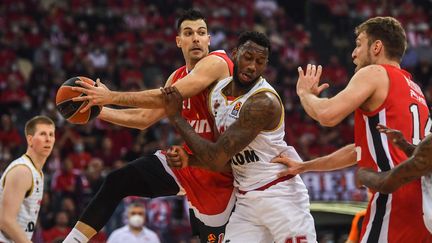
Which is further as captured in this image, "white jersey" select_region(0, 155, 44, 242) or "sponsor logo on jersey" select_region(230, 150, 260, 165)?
"white jersey" select_region(0, 155, 44, 242)

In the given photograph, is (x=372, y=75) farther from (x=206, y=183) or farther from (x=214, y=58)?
(x=206, y=183)

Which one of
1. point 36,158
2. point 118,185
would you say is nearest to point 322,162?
point 118,185

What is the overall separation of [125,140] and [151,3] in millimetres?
7323

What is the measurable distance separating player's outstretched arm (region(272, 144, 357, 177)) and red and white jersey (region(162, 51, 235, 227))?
1.68 feet

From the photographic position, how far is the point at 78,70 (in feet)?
56.9

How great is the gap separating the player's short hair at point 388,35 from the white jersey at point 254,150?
34.4 inches

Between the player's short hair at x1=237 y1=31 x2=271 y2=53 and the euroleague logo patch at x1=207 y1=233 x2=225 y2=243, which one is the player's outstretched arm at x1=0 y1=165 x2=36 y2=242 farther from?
the player's short hair at x1=237 y1=31 x2=271 y2=53

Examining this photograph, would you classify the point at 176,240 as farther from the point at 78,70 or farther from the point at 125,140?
the point at 78,70

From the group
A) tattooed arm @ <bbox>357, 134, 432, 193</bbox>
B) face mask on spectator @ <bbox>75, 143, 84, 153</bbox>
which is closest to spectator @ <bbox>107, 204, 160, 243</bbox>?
face mask on spectator @ <bbox>75, 143, 84, 153</bbox>

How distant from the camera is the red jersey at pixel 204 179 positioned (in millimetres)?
6266

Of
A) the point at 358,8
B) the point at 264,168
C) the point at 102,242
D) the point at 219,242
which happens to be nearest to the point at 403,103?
the point at 264,168

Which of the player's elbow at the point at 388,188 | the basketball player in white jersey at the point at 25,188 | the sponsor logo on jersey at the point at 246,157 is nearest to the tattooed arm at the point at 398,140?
the player's elbow at the point at 388,188

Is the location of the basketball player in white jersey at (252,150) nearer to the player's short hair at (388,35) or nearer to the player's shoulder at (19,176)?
the player's short hair at (388,35)

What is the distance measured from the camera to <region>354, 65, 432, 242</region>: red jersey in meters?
4.95
